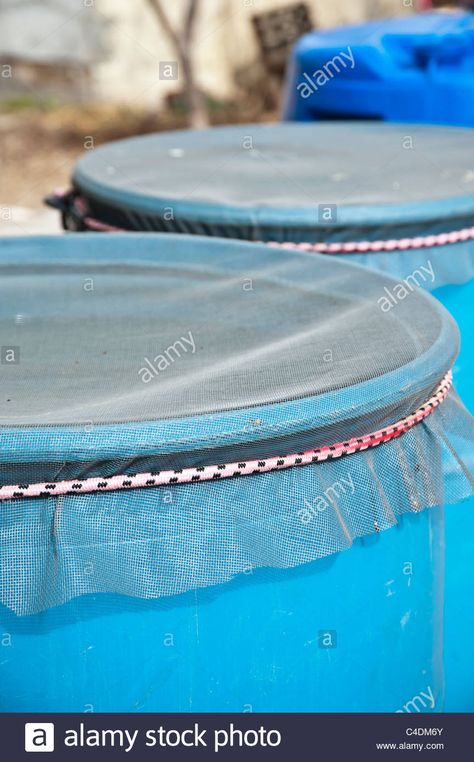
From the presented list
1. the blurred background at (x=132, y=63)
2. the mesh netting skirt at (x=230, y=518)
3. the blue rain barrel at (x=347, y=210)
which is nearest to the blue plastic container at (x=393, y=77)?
the blue rain barrel at (x=347, y=210)

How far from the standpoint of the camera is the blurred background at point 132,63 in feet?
24.6

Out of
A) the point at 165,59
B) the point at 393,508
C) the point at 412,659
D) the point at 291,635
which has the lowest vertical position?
the point at 165,59

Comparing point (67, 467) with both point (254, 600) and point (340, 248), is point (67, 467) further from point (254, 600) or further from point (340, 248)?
point (340, 248)

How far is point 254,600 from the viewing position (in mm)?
1312

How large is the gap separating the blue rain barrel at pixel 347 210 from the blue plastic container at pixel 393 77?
24.6 inches

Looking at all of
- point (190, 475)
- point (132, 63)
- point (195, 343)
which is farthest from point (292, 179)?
point (132, 63)

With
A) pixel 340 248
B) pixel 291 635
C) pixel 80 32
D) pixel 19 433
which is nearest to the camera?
pixel 19 433

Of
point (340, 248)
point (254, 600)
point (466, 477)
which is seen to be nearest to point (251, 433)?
point (254, 600)

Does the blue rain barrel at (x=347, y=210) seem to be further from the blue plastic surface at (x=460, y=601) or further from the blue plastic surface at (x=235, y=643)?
the blue plastic surface at (x=235, y=643)

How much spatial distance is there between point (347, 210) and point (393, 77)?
1.43 meters

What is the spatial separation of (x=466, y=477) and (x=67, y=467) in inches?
21.8

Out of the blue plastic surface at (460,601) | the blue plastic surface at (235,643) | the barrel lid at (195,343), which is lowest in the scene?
the blue plastic surface at (460,601)

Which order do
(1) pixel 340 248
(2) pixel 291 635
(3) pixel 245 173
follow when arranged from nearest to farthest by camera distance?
(2) pixel 291 635, (1) pixel 340 248, (3) pixel 245 173

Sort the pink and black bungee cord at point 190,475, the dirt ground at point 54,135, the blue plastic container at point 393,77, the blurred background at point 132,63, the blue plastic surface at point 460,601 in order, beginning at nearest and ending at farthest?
the pink and black bungee cord at point 190,475 < the blue plastic surface at point 460,601 < the blue plastic container at point 393,77 < the dirt ground at point 54,135 < the blurred background at point 132,63
